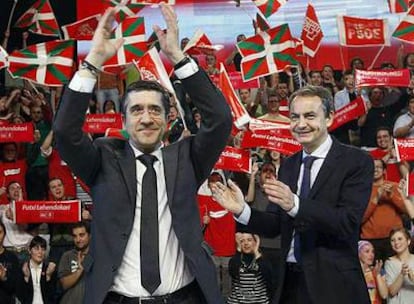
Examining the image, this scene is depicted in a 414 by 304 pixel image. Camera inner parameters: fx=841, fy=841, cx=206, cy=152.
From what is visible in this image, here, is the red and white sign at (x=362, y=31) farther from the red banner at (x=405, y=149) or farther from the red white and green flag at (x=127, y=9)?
the red white and green flag at (x=127, y=9)

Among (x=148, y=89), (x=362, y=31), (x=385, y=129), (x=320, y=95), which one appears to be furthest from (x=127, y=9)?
(x=148, y=89)

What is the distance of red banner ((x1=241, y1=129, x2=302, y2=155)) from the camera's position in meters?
6.73

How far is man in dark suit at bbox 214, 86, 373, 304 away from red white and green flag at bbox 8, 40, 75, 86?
4.89 metres

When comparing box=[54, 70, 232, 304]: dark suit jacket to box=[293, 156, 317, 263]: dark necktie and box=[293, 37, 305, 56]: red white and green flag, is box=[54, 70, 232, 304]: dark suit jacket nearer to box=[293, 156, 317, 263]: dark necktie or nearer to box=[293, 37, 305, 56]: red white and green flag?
box=[293, 156, 317, 263]: dark necktie

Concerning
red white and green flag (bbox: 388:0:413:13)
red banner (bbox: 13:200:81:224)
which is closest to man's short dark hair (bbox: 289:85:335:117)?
red banner (bbox: 13:200:81:224)

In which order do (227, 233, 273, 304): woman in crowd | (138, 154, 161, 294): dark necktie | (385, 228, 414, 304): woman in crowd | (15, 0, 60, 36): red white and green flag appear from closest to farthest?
(138, 154, 161, 294): dark necktie
(385, 228, 414, 304): woman in crowd
(227, 233, 273, 304): woman in crowd
(15, 0, 60, 36): red white and green flag

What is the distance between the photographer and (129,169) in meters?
2.71

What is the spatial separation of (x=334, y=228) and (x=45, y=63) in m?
5.32

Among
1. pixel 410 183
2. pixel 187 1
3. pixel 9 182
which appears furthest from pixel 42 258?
pixel 187 1

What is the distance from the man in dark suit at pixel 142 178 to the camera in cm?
261

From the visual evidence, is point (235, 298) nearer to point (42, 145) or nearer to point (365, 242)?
point (365, 242)

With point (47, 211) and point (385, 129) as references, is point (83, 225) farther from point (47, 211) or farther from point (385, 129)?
point (385, 129)

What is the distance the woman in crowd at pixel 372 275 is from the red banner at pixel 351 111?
1.53 meters

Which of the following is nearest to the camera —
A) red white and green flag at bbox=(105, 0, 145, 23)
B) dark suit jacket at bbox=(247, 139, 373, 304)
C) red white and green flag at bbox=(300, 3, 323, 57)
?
dark suit jacket at bbox=(247, 139, 373, 304)
